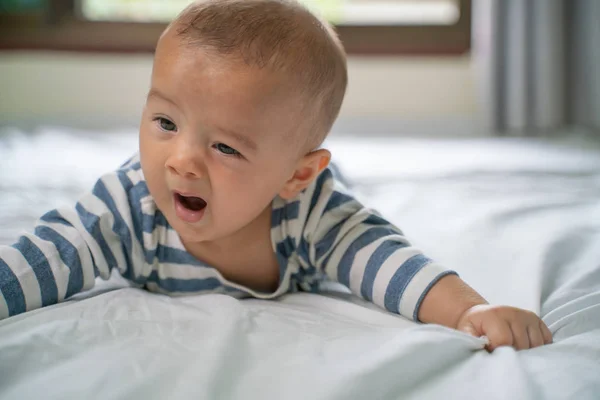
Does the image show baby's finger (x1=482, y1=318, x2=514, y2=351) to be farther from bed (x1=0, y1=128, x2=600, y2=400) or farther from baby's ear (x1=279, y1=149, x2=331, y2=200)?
baby's ear (x1=279, y1=149, x2=331, y2=200)

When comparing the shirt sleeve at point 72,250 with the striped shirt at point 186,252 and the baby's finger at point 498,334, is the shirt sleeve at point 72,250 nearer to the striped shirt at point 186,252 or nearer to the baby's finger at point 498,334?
the striped shirt at point 186,252

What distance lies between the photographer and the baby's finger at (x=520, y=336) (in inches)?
A: 27.5

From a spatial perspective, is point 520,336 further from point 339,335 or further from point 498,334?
point 339,335

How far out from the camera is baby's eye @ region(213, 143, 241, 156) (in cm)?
79

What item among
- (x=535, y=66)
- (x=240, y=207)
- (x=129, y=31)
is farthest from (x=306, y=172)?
(x=129, y=31)

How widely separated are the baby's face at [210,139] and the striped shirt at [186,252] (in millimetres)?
73

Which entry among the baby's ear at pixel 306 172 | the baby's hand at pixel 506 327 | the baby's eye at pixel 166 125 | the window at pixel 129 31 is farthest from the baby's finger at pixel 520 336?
the window at pixel 129 31

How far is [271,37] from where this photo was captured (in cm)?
80

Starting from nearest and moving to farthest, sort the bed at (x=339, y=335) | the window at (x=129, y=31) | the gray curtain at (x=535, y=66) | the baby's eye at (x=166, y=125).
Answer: the bed at (x=339, y=335) < the baby's eye at (x=166, y=125) < the gray curtain at (x=535, y=66) < the window at (x=129, y=31)

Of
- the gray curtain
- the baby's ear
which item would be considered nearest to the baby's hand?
the baby's ear

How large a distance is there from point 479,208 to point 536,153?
2.69ft

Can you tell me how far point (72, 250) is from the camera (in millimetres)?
826

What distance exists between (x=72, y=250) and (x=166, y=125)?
191mm

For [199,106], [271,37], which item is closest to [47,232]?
[199,106]
